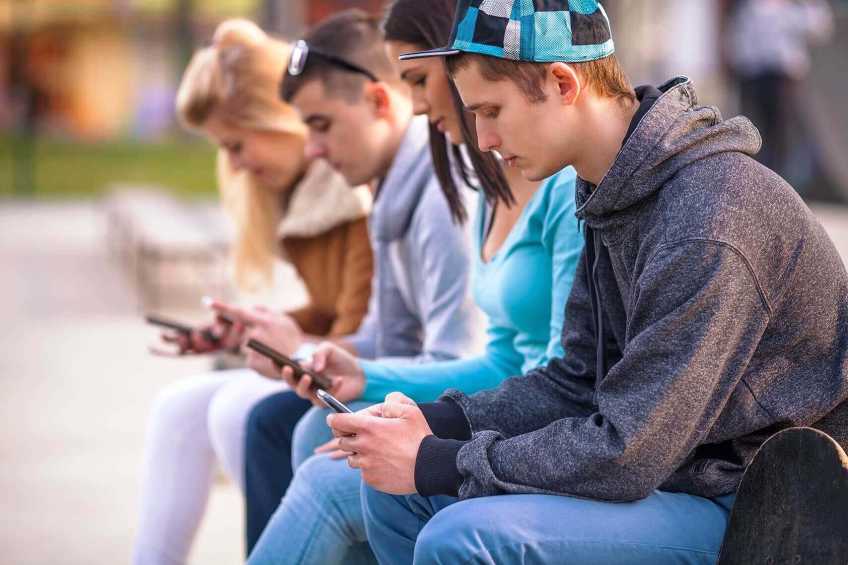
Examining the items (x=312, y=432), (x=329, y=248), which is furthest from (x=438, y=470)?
(x=329, y=248)

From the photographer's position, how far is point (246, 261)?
3.78 meters

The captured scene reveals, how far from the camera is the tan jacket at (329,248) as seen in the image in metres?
3.39

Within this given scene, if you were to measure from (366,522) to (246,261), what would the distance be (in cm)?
173

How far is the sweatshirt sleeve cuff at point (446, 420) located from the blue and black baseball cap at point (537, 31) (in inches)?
23.6

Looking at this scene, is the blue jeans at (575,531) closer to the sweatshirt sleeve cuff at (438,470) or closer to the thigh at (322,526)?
the sweatshirt sleeve cuff at (438,470)

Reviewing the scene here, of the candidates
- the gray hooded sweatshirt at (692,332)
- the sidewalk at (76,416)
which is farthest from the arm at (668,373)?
the sidewalk at (76,416)

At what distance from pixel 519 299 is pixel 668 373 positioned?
74 cm

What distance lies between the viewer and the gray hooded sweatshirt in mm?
1713

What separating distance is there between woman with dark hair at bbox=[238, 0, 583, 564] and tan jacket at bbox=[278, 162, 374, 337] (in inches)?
24.1

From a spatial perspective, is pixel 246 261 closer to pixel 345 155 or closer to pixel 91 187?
pixel 345 155

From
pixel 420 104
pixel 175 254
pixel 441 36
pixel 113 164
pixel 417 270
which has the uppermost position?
pixel 441 36

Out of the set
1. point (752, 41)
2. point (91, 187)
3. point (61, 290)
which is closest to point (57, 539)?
point (61, 290)

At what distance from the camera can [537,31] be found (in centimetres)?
187

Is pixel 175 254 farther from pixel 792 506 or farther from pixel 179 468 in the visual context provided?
pixel 792 506
